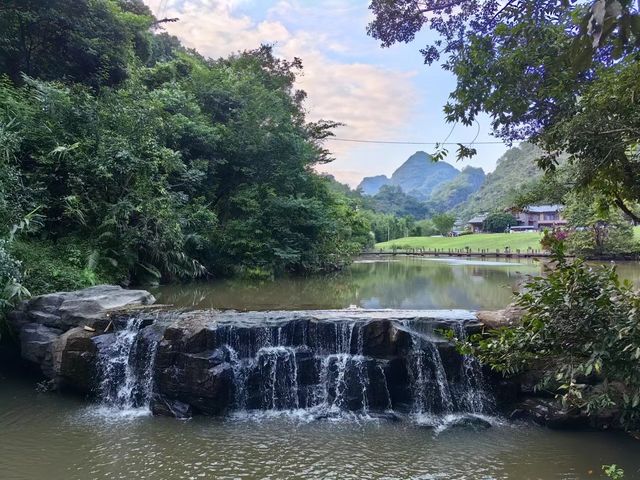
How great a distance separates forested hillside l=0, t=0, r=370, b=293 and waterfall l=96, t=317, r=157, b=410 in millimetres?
2576

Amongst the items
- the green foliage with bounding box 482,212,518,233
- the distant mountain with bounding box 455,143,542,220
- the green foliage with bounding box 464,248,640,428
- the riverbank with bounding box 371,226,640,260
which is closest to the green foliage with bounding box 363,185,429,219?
the distant mountain with bounding box 455,143,542,220

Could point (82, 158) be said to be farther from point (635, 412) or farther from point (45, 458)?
point (635, 412)

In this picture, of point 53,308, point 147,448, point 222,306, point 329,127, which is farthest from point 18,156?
point 329,127

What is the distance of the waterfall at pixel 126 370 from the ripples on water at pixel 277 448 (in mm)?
506

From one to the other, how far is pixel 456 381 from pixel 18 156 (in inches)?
535

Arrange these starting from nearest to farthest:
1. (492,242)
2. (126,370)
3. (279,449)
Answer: (279,449) < (126,370) < (492,242)

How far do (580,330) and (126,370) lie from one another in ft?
27.4

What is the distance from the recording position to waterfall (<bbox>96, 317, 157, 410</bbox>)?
888 centimetres

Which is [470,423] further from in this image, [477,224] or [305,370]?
[477,224]

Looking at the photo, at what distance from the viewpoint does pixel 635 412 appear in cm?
423

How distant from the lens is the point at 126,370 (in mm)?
9148

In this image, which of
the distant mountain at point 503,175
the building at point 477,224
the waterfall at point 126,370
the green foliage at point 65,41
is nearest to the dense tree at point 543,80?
the waterfall at point 126,370

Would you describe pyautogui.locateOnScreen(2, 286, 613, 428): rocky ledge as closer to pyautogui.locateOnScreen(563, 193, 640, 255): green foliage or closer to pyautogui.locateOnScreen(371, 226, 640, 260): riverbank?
pyautogui.locateOnScreen(563, 193, 640, 255): green foliage

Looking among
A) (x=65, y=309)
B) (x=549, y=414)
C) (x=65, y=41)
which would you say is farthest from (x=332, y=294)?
(x=65, y=41)
